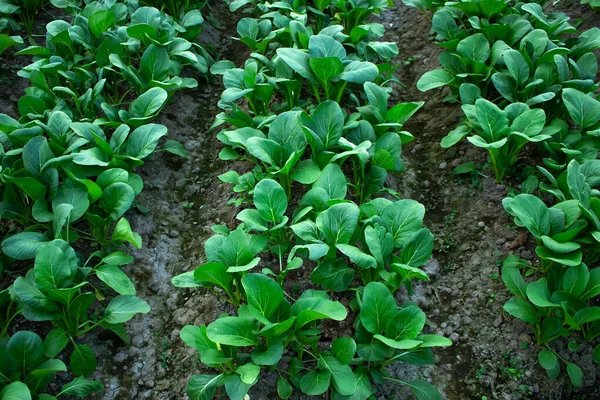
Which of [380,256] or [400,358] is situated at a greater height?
[380,256]

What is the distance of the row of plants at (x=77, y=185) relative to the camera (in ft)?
8.06

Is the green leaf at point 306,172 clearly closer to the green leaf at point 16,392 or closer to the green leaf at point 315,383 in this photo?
the green leaf at point 315,383

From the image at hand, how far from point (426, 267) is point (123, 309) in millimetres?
1732

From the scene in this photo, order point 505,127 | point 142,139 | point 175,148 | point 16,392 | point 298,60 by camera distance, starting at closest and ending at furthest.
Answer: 1. point 16,392
2. point 505,127
3. point 142,139
4. point 298,60
5. point 175,148

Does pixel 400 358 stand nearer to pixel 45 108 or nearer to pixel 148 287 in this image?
pixel 148 287

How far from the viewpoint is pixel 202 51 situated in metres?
4.38

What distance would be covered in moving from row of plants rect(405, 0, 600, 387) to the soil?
144mm

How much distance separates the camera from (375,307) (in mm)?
2393

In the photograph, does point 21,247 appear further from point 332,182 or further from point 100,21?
point 100,21

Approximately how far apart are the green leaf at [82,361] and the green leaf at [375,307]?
4.35 feet

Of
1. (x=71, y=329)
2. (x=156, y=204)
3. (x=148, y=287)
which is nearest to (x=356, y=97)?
(x=156, y=204)

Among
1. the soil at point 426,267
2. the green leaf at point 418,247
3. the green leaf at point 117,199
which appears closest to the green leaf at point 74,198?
the green leaf at point 117,199

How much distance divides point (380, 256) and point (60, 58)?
269cm

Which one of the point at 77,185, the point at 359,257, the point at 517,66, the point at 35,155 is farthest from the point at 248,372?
the point at 517,66
